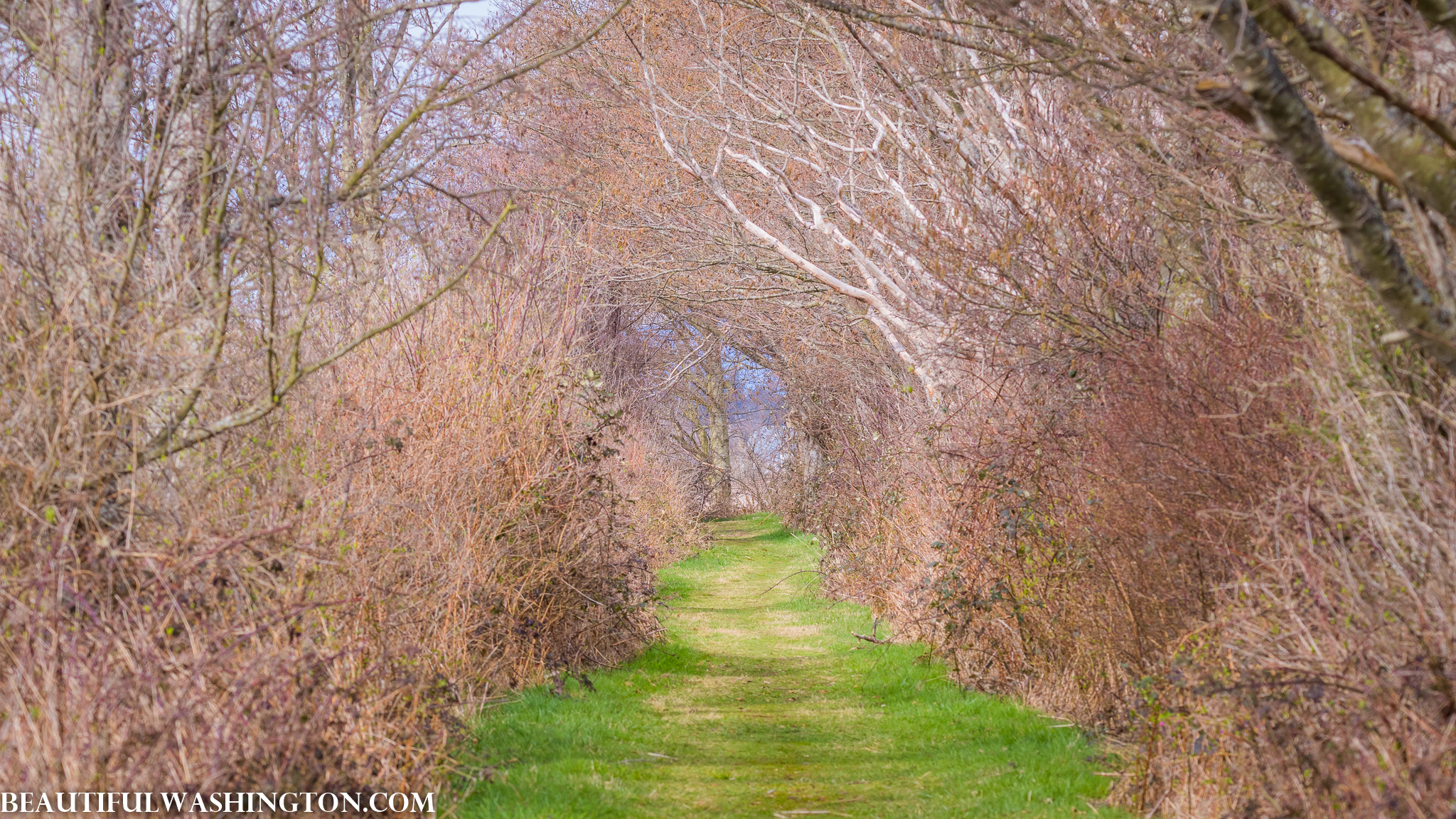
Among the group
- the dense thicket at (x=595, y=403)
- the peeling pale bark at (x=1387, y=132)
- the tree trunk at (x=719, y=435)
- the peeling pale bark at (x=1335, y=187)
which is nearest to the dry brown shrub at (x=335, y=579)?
the dense thicket at (x=595, y=403)

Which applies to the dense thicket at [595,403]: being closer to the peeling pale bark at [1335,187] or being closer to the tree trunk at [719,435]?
the peeling pale bark at [1335,187]

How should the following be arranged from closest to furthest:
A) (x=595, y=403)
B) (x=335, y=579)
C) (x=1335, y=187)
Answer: (x=1335, y=187), (x=335, y=579), (x=595, y=403)

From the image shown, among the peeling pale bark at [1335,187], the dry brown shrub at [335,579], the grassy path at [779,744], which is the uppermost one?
the peeling pale bark at [1335,187]

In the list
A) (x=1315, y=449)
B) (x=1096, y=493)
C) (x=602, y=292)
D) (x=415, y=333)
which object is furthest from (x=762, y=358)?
(x=1315, y=449)

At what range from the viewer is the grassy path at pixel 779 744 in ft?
21.7

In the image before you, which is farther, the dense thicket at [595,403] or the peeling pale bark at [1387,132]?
the dense thicket at [595,403]

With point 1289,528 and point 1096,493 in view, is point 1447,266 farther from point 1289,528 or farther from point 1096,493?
point 1096,493

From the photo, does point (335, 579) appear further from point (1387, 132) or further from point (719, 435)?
point (719, 435)

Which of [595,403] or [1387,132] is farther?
[595,403]

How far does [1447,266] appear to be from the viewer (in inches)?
164

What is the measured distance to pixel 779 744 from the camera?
8477 mm

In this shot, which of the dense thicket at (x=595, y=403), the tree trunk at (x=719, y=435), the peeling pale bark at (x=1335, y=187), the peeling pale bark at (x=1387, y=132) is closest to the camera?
the peeling pale bark at (x=1335, y=187)

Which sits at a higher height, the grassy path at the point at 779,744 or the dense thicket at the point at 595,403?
the dense thicket at the point at 595,403

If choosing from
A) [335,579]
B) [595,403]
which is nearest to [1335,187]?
[335,579]
